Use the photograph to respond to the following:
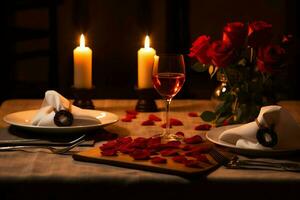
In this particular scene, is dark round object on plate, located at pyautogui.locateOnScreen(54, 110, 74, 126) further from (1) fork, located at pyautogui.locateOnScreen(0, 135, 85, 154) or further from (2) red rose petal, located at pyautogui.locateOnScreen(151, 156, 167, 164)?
(2) red rose petal, located at pyautogui.locateOnScreen(151, 156, 167, 164)

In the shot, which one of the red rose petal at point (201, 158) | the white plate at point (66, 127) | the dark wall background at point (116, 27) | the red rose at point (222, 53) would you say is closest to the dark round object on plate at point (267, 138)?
the red rose petal at point (201, 158)

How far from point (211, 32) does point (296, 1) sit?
0.65 m

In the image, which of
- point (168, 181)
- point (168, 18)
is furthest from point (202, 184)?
point (168, 18)

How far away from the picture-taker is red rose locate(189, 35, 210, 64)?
4.11ft

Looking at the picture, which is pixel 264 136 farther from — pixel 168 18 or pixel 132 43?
pixel 132 43

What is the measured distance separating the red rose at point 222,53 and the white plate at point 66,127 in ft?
0.82

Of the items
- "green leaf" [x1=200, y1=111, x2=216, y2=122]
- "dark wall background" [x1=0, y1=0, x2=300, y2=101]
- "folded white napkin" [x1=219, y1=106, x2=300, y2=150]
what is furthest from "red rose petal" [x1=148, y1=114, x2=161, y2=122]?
"dark wall background" [x1=0, y1=0, x2=300, y2=101]

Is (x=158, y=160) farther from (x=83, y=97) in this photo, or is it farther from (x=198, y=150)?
(x=83, y=97)

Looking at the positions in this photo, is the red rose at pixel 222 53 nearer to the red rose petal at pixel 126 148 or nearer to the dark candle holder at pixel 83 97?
the red rose petal at pixel 126 148

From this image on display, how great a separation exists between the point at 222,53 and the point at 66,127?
0.35 meters

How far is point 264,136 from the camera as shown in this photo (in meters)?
1.04

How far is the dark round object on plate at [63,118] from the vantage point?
119cm

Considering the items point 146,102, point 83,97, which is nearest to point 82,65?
point 83,97

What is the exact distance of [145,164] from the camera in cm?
96
